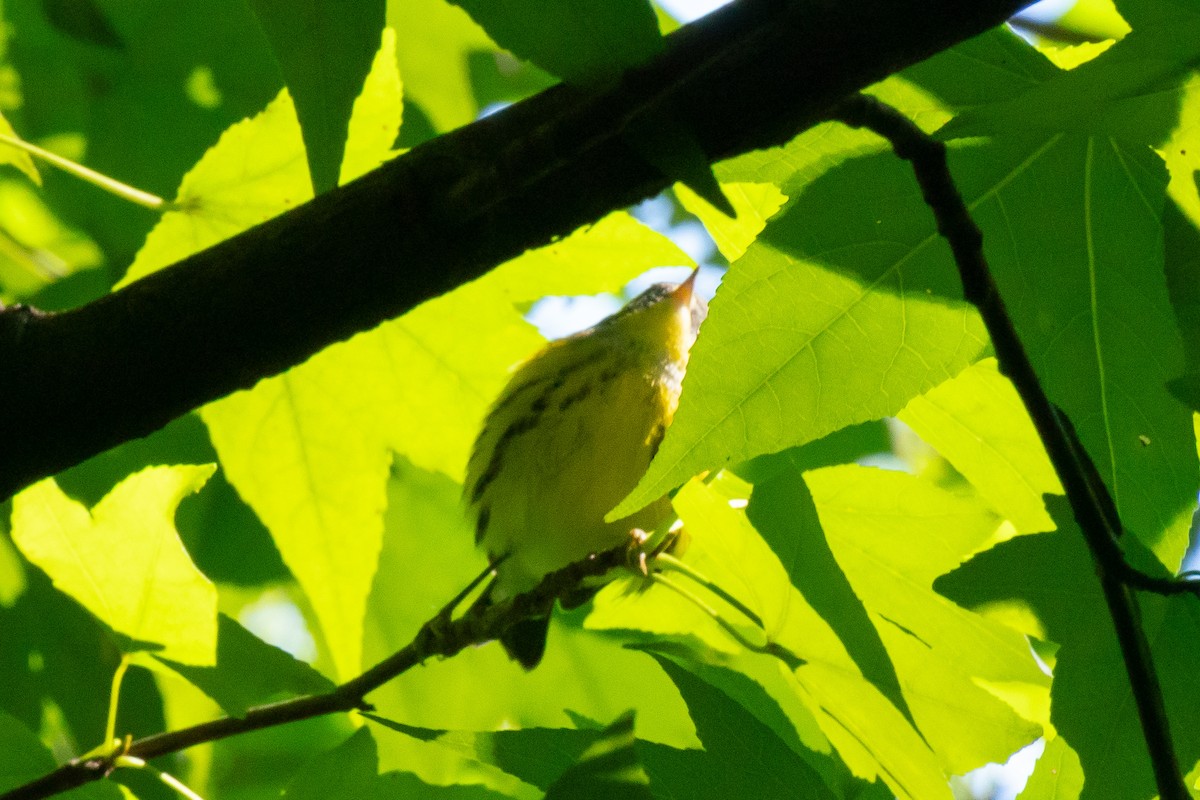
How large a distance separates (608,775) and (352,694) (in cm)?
43

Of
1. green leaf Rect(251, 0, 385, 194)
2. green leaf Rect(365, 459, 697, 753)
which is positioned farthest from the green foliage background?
green leaf Rect(365, 459, 697, 753)

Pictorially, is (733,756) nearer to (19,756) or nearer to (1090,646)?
(1090,646)

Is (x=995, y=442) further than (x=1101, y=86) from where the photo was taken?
Yes

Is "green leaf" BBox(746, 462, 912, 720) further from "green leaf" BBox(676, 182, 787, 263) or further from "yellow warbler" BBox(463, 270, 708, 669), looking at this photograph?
"yellow warbler" BBox(463, 270, 708, 669)

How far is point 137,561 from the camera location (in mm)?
1107

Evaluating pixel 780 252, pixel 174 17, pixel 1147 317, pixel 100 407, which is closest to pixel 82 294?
pixel 174 17

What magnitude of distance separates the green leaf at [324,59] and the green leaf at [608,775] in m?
0.40

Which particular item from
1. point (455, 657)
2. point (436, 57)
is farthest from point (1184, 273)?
point (455, 657)

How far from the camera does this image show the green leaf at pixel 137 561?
1.10 m

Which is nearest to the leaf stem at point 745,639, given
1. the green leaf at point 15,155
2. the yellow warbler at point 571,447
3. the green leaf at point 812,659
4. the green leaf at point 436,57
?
the green leaf at point 812,659

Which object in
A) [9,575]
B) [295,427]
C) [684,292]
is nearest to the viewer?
[295,427]

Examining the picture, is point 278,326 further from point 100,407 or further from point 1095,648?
point 1095,648

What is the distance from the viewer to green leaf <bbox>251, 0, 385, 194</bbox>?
0.71m

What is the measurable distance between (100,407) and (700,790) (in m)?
0.53
